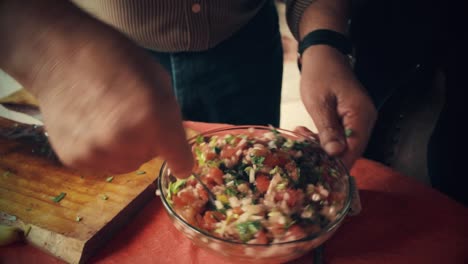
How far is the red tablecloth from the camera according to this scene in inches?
35.1

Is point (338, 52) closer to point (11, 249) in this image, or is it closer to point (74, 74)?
point (74, 74)

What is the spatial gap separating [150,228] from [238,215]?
285 mm

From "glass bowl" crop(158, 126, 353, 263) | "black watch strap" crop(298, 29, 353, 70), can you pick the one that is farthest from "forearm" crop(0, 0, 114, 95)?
"black watch strap" crop(298, 29, 353, 70)

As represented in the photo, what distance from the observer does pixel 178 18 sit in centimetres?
125

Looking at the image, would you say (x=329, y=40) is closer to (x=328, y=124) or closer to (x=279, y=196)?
(x=328, y=124)

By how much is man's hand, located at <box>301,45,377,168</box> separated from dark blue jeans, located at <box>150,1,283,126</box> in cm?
41

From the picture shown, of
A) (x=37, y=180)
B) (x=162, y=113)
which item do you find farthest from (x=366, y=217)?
(x=37, y=180)

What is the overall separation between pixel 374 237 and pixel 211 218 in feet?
1.37

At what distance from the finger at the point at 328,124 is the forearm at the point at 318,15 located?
350mm

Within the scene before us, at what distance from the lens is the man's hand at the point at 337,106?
40.5 inches

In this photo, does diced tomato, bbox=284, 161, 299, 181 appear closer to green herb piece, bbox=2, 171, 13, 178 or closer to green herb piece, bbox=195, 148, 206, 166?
green herb piece, bbox=195, 148, 206, 166

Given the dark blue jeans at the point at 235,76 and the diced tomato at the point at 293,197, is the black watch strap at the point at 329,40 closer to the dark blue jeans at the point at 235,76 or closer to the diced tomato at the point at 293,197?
the dark blue jeans at the point at 235,76

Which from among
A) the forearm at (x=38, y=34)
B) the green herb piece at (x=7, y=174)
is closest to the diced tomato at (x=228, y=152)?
the forearm at (x=38, y=34)

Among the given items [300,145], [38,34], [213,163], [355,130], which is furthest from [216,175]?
[38,34]
